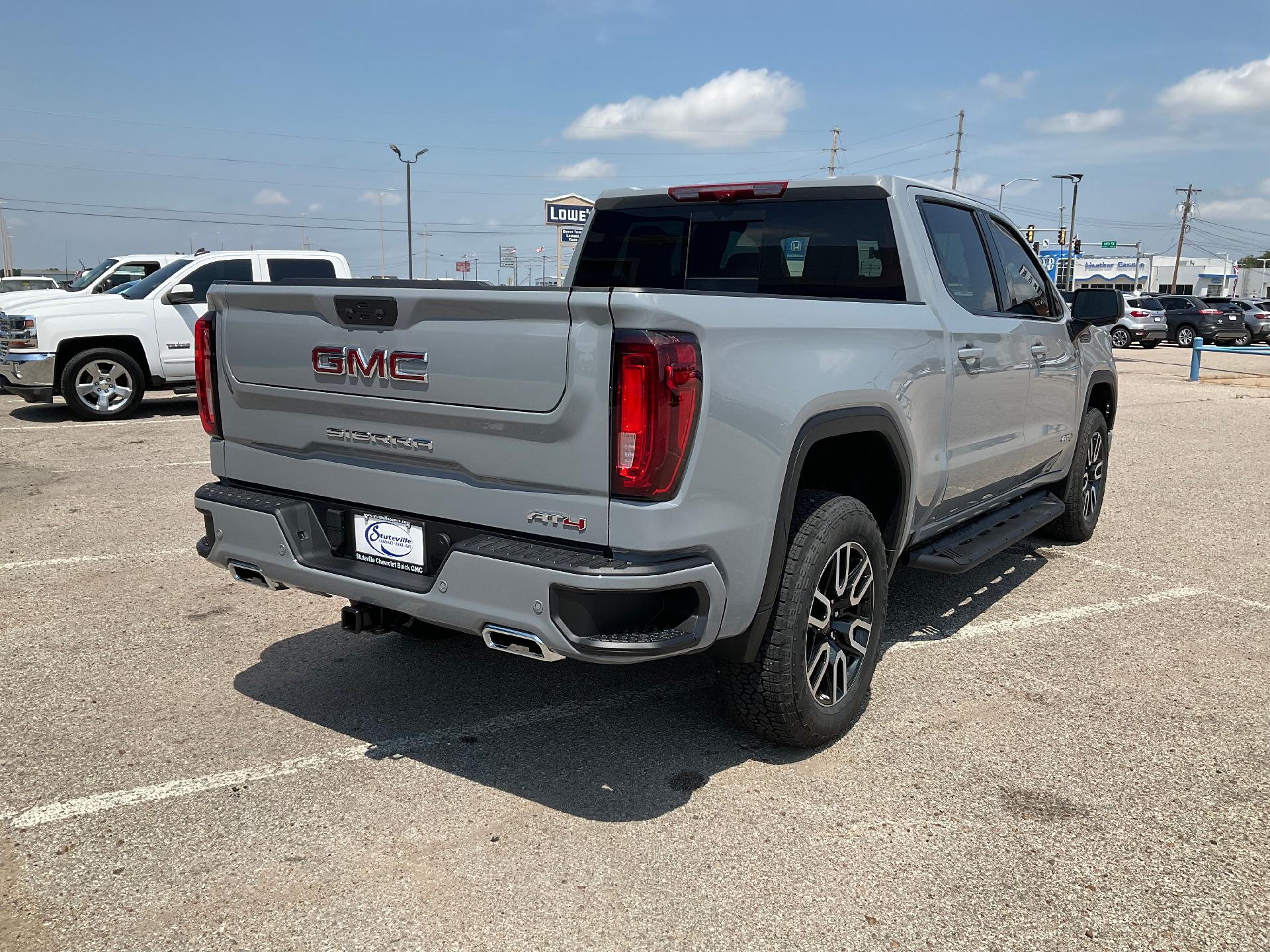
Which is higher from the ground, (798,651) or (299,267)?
(299,267)

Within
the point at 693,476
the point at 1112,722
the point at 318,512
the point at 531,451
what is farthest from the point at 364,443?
the point at 1112,722

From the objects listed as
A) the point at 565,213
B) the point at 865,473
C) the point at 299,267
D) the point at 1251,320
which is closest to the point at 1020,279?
the point at 865,473

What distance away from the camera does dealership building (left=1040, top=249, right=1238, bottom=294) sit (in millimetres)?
96500

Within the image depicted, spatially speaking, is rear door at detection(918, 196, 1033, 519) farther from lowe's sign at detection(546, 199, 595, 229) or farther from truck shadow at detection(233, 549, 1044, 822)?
lowe's sign at detection(546, 199, 595, 229)

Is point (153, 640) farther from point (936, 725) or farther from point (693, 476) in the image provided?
point (936, 725)

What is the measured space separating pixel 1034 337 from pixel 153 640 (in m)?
4.43

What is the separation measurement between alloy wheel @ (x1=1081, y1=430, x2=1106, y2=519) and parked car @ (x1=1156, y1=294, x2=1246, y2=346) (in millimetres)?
28746

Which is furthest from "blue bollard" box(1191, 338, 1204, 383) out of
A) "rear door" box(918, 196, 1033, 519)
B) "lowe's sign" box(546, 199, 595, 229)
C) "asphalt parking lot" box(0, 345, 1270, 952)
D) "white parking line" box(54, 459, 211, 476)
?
"lowe's sign" box(546, 199, 595, 229)

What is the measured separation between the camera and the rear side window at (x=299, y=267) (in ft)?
40.8

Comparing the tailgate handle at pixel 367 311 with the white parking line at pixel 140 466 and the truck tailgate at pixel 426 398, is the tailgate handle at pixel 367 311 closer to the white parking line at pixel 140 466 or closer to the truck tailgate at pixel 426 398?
the truck tailgate at pixel 426 398

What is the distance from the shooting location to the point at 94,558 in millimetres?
5906

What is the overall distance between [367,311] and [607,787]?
1.69 m

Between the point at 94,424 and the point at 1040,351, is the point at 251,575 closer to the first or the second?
the point at 1040,351

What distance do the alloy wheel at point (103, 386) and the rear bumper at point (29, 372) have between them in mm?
331
